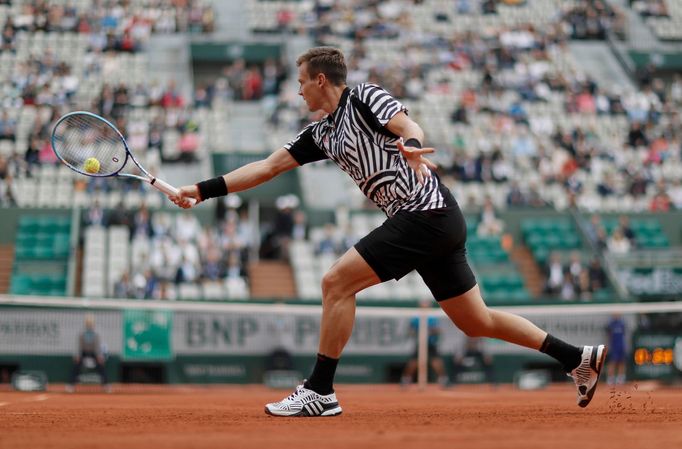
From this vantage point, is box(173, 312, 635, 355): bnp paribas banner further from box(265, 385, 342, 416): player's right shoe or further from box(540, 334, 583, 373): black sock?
box(540, 334, 583, 373): black sock

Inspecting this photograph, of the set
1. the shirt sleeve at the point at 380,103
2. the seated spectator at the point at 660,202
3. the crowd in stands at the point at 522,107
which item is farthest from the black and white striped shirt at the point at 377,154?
the seated spectator at the point at 660,202

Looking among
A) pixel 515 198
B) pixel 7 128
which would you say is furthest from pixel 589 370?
pixel 7 128

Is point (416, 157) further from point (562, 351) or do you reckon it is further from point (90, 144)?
point (90, 144)

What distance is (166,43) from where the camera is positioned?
30.8 metres

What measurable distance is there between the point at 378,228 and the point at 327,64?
1.23 m

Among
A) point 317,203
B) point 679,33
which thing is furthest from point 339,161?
point 679,33

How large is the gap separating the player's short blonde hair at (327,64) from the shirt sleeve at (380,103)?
27cm

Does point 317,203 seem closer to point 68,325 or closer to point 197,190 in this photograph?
point 68,325

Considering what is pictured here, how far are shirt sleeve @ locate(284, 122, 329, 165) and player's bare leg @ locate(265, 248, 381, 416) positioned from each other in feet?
3.14

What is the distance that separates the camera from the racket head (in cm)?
916

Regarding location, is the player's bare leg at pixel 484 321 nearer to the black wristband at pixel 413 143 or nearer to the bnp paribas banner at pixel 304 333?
the black wristband at pixel 413 143

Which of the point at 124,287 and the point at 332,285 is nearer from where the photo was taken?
the point at 332,285

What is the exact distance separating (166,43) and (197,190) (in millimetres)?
23253

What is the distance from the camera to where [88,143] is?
9.80 meters
